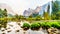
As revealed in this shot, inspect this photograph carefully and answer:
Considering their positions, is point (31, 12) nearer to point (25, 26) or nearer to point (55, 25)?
point (25, 26)

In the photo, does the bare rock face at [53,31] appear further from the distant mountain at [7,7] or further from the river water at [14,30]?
the distant mountain at [7,7]

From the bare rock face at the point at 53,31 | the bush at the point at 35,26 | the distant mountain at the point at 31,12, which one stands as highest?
the distant mountain at the point at 31,12

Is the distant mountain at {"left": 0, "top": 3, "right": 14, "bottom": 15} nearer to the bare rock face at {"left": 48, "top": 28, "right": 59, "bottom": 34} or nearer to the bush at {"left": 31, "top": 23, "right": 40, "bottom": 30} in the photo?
the bush at {"left": 31, "top": 23, "right": 40, "bottom": 30}

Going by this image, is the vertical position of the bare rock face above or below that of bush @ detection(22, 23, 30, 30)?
below

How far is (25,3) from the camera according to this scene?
5.66 feet

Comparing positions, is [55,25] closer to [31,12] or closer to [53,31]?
[53,31]

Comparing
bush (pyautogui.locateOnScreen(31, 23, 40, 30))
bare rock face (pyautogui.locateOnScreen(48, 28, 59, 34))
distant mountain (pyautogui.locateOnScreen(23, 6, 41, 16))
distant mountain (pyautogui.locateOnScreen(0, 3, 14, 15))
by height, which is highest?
distant mountain (pyautogui.locateOnScreen(0, 3, 14, 15))

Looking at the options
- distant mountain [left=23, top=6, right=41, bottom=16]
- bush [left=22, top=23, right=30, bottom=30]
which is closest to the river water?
bush [left=22, top=23, right=30, bottom=30]

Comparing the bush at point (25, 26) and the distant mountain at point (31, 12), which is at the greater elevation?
the distant mountain at point (31, 12)

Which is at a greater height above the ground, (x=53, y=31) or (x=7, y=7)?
(x=7, y=7)

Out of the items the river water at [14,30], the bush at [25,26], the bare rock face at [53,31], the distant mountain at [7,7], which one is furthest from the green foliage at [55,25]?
the distant mountain at [7,7]

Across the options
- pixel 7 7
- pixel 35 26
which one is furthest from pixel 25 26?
pixel 7 7

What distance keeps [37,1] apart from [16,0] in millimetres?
260

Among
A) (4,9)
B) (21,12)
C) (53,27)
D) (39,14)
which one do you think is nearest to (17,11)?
(21,12)
